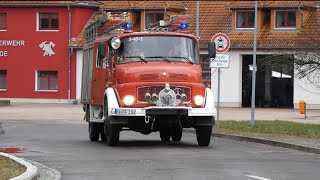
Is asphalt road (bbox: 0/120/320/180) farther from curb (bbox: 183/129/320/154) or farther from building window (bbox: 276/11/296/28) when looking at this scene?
building window (bbox: 276/11/296/28)

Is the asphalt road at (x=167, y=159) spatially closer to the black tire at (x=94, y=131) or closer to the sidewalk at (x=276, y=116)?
the black tire at (x=94, y=131)

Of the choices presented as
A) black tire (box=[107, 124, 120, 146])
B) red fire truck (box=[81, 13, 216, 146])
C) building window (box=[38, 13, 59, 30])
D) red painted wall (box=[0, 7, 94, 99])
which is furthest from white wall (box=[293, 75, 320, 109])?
black tire (box=[107, 124, 120, 146])

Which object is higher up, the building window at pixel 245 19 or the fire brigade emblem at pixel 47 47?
the building window at pixel 245 19

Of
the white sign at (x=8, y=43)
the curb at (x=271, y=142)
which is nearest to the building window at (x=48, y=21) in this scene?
the white sign at (x=8, y=43)

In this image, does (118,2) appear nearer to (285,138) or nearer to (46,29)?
(46,29)

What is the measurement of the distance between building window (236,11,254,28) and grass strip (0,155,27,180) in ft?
134

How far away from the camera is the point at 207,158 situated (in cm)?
1739

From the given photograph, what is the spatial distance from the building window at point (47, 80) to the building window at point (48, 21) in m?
3.49

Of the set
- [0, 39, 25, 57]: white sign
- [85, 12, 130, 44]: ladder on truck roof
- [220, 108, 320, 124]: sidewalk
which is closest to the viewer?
[85, 12, 130, 44]: ladder on truck roof

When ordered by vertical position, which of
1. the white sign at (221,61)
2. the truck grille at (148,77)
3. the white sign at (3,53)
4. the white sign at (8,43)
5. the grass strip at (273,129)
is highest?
the white sign at (8,43)

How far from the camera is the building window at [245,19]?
181 feet

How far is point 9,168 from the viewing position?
13820 millimetres

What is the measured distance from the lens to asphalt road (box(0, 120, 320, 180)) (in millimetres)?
14086

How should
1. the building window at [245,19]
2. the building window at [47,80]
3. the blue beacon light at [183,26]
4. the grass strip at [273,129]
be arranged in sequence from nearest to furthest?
the blue beacon light at [183,26] < the grass strip at [273,129] < the building window at [245,19] < the building window at [47,80]
